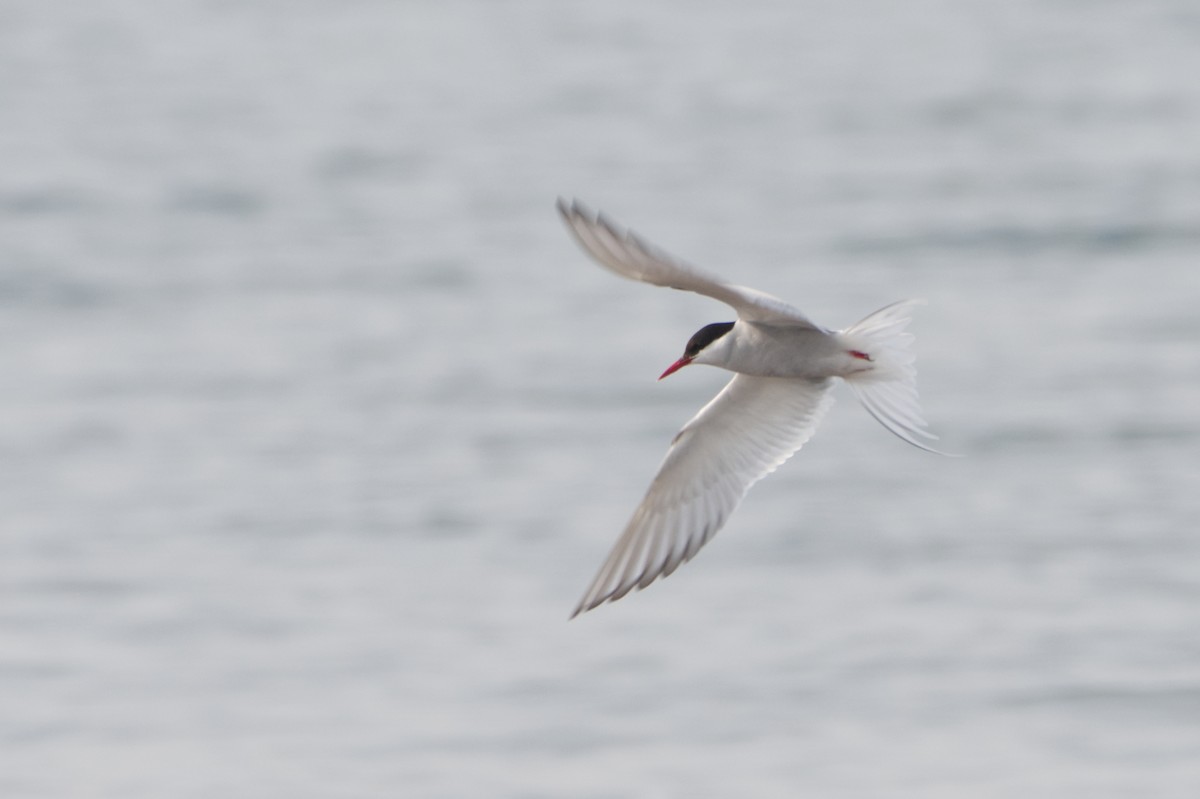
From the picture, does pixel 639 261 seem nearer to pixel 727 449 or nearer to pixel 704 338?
pixel 704 338

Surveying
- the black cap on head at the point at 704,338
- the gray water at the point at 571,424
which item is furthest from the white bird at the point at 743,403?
the gray water at the point at 571,424

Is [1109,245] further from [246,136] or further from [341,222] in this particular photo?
[246,136]

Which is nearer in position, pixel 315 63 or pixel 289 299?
pixel 289 299

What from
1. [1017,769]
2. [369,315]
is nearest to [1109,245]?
[369,315]

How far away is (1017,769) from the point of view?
8164 mm

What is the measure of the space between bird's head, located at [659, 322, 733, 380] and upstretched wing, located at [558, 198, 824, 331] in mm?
711

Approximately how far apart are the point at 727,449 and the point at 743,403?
150 millimetres

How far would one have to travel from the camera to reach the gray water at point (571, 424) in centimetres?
851

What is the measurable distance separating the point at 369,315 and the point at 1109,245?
5317mm

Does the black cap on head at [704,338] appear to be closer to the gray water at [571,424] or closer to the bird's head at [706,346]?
the bird's head at [706,346]

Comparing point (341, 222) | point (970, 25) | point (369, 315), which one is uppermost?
point (970, 25)

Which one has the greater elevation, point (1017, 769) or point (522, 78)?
point (522, 78)

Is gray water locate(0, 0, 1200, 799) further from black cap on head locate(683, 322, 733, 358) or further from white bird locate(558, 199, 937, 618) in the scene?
black cap on head locate(683, 322, 733, 358)

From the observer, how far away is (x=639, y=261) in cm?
478
